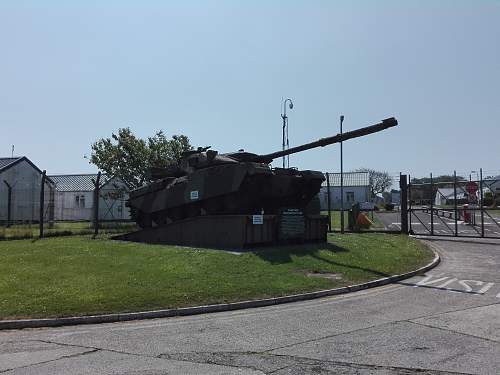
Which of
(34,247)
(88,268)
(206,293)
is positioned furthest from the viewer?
(34,247)

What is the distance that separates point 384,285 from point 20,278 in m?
8.51

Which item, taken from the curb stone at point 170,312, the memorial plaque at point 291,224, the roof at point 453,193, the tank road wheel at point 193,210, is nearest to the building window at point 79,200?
the roof at point 453,193

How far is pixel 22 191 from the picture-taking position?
125ft

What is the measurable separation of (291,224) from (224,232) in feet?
7.80

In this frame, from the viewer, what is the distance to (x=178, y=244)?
20.5 metres

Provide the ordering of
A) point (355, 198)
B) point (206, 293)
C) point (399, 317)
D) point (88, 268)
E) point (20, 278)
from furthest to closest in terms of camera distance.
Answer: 1. point (355, 198)
2. point (88, 268)
3. point (20, 278)
4. point (206, 293)
5. point (399, 317)

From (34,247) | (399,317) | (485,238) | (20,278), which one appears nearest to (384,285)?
(399,317)

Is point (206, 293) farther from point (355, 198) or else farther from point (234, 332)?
point (355, 198)

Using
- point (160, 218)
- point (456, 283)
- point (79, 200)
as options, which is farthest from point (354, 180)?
point (456, 283)

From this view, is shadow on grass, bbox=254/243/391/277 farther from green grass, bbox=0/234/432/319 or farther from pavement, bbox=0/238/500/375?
pavement, bbox=0/238/500/375

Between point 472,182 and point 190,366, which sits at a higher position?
point 472,182

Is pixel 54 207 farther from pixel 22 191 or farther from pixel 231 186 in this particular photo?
pixel 231 186

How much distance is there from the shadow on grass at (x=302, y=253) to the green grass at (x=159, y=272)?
29 millimetres

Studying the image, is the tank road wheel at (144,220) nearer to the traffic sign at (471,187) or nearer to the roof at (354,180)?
the traffic sign at (471,187)
